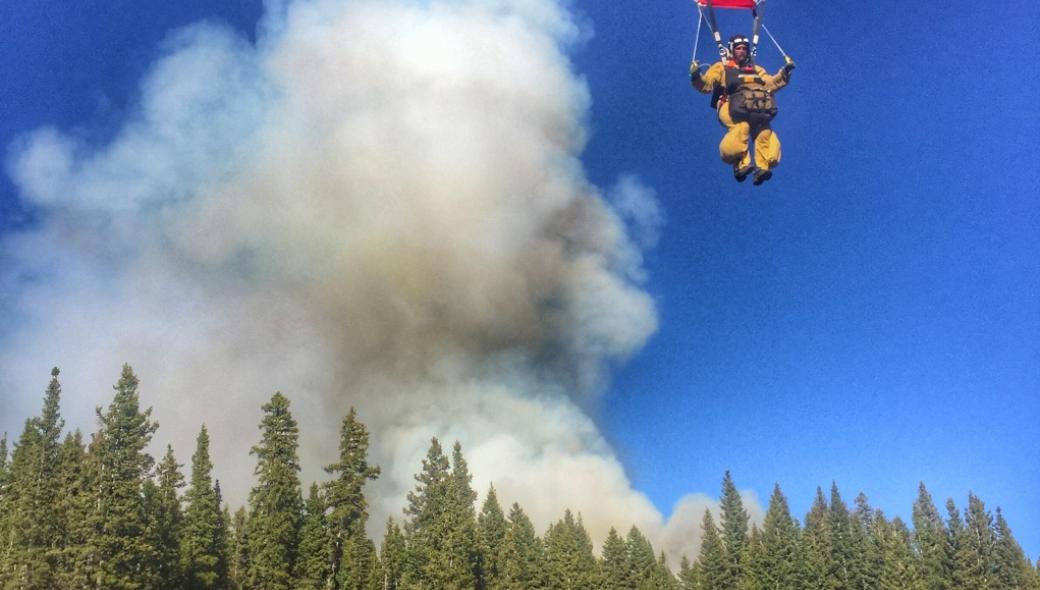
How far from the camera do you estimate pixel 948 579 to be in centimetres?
11031

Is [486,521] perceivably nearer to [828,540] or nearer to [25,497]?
[828,540]

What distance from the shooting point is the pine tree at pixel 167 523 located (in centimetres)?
6347

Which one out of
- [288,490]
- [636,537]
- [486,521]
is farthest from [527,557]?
[288,490]

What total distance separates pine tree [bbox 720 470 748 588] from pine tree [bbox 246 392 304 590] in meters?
75.3

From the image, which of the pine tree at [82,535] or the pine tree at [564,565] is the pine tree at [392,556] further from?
the pine tree at [82,535]

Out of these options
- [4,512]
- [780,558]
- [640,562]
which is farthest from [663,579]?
[4,512]

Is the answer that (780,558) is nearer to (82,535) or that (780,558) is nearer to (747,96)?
(82,535)

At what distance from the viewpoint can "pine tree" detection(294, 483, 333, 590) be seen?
6756 centimetres

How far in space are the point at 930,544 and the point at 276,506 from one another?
354ft

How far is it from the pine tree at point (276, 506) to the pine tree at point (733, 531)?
247 feet

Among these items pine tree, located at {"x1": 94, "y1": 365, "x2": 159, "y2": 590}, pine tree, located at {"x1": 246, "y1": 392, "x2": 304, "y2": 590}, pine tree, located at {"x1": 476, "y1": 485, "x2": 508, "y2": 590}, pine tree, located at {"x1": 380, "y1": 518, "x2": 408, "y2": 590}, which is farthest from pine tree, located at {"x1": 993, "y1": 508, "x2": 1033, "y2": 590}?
pine tree, located at {"x1": 94, "y1": 365, "x2": 159, "y2": 590}

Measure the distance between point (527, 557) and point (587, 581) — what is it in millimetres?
9965

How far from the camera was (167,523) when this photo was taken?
222ft

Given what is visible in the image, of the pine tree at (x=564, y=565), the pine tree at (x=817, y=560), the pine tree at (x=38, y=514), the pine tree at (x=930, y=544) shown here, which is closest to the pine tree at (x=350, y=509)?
the pine tree at (x=38, y=514)
